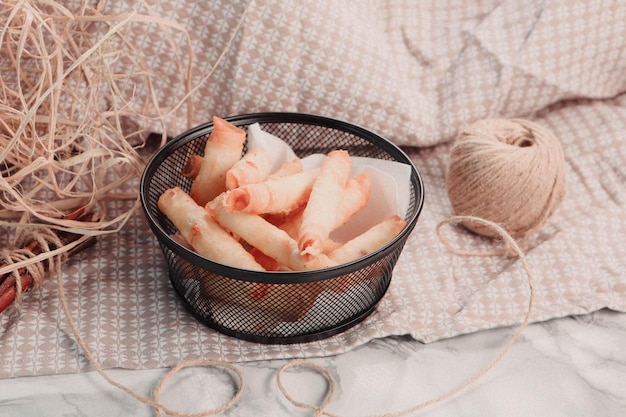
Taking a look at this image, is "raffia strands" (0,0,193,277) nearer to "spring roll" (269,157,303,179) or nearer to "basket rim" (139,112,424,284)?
"basket rim" (139,112,424,284)

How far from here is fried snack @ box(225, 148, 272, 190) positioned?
3.17 feet

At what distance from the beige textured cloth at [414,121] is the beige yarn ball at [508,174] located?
55mm

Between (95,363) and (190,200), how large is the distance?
0.24 meters

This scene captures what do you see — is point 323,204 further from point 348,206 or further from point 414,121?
point 414,121

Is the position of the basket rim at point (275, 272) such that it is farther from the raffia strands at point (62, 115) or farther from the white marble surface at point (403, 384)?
the white marble surface at point (403, 384)

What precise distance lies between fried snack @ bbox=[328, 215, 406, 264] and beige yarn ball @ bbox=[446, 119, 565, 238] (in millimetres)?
240

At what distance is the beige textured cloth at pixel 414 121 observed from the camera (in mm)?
1005

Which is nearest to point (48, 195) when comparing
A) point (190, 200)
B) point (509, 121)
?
point (190, 200)

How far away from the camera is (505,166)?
3.73 feet

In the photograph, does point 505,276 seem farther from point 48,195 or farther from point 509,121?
point 48,195

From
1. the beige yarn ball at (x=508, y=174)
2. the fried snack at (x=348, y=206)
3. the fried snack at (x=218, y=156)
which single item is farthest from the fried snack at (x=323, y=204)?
the beige yarn ball at (x=508, y=174)

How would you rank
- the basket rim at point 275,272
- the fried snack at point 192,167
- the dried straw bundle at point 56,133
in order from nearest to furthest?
1. the basket rim at point 275,272
2. the dried straw bundle at point 56,133
3. the fried snack at point 192,167

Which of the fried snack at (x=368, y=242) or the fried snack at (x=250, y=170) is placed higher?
the fried snack at (x=250, y=170)

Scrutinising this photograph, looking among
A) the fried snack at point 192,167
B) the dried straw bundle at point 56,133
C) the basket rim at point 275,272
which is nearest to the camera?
the basket rim at point 275,272
